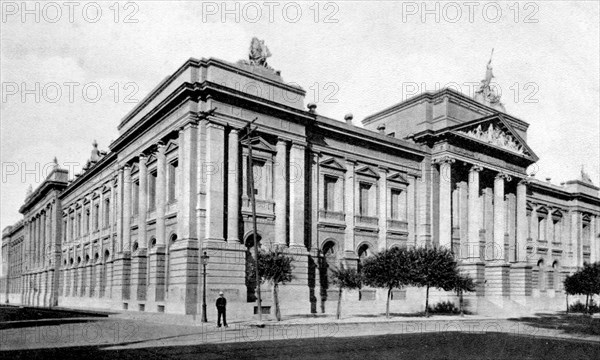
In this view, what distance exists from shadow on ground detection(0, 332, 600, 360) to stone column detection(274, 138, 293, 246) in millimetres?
12761

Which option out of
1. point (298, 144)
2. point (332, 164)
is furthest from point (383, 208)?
point (298, 144)

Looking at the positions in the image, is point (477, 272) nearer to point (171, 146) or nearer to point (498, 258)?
point (498, 258)

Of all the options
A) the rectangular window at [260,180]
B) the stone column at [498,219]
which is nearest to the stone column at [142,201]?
the rectangular window at [260,180]

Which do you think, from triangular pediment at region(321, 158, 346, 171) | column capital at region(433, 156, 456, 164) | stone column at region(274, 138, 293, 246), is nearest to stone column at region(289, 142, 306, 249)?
stone column at region(274, 138, 293, 246)

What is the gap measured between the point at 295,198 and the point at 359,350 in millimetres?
17856

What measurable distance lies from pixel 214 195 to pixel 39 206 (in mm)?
50951

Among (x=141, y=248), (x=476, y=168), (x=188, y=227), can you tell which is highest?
(x=476, y=168)

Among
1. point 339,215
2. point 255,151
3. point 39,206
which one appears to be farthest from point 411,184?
point 39,206

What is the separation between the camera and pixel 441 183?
136 ft

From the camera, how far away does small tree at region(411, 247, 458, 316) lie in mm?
32875

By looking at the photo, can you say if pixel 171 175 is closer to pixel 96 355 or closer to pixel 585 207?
pixel 96 355

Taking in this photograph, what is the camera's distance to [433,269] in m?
33.4

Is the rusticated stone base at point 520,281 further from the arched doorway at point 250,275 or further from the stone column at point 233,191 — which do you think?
the stone column at point 233,191

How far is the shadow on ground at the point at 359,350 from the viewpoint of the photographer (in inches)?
544
